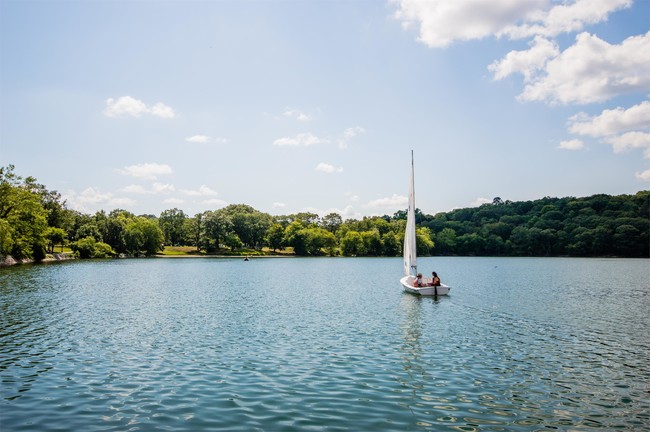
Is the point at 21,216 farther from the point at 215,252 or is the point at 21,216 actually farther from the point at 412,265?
the point at 215,252

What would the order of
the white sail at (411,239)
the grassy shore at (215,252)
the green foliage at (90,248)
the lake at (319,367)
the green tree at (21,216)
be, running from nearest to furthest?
the lake at (319,367) < the white sail at (411,239) < the green tree at (21,216) < the green foliage at (90,248) < the grassy shore at (215,252)

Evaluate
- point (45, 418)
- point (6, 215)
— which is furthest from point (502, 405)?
point (6, 215)

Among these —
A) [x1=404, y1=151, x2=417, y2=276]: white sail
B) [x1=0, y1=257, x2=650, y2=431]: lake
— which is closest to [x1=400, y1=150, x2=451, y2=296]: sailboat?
[x1=404, y1=151, x2=417, y2=276]: white sail

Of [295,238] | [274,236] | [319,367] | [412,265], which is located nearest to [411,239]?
[412,265]

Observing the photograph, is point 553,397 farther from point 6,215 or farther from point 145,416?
point 6,215

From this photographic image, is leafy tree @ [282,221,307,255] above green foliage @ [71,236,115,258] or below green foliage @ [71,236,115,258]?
above

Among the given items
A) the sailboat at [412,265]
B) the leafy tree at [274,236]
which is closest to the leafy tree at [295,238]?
the leafy tree at [274,236]

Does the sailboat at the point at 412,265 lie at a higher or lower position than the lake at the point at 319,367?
higher

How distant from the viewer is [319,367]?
Answer: 1922 centimetres

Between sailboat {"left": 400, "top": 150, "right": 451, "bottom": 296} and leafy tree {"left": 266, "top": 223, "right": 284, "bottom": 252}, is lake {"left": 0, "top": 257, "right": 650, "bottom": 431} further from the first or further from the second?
leafy tree {"left": 266, "top": 223, "right": 284, "bottom": 252}

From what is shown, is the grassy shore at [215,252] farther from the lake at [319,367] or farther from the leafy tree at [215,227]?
the lake at [319,367]

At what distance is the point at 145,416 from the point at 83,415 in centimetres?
193

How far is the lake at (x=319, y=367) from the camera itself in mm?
13562

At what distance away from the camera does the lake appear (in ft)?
44.5
